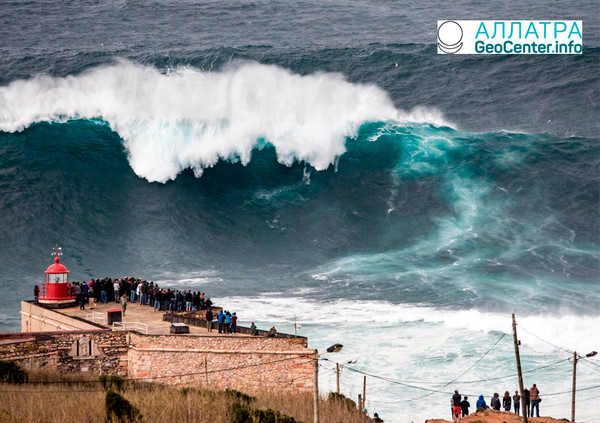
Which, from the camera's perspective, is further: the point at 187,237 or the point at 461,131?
the point at 461,131

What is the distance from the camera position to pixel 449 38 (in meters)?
62.8

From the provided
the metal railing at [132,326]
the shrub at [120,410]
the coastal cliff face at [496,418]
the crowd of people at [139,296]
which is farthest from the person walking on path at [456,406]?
the shrub at [120,410]

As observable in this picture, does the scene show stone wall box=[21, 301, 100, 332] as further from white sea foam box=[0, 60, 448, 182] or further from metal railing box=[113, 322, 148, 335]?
white sea foam box=[0, 60, 448, 182]

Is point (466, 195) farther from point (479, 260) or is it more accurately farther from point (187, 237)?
point (187, 237)

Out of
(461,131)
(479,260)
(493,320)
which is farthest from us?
(461,131)

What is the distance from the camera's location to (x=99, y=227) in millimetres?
43656

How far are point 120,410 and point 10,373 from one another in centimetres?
361

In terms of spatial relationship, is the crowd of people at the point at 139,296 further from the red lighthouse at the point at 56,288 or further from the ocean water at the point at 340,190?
the ocean water at the point at 340,190

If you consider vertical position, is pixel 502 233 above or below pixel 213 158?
below

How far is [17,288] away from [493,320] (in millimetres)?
17900

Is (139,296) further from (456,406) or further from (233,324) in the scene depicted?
(456,406)

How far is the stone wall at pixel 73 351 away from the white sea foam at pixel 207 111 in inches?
888

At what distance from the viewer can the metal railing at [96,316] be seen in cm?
2838

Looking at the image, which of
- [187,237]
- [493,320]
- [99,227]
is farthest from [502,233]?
[99,227]
